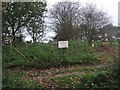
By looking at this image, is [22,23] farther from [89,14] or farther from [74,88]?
[89,14]

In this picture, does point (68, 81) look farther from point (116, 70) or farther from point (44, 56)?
point (44, 56)

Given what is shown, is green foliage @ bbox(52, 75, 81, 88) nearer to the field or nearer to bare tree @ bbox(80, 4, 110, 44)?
the field

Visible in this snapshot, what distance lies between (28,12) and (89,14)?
11684mm

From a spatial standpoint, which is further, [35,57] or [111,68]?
[35,57]

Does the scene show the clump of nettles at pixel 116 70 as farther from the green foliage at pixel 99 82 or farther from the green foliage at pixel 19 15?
the green foliage at pixel 19 15

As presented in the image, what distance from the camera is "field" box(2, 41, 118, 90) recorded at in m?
8.80

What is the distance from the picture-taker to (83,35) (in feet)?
85.5

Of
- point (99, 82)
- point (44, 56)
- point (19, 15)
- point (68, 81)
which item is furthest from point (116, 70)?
point (19, 15)

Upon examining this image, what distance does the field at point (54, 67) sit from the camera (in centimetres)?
880

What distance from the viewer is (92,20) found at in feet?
91.9

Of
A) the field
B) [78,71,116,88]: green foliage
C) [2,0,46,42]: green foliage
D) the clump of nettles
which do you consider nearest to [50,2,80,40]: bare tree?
[2,0,46,42]: green foliage

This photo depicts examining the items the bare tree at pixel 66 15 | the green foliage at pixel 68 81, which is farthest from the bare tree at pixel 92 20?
the green foliage at pixel 68 81

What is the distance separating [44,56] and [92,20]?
14.4 meters

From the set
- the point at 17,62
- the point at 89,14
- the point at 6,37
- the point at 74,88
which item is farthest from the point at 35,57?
the point at 89,14
